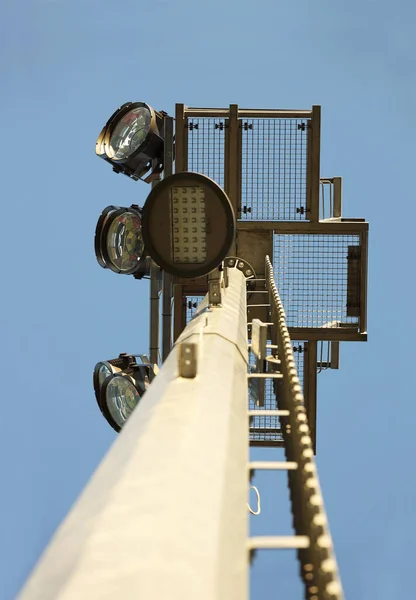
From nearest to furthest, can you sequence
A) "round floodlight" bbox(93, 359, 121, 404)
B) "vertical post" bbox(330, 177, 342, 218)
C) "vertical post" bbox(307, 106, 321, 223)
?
"round floodlight" bbox(93, 359, 121, 404), "vertical post" bbox(307, 106, 321, 223), "vertical post" bbox(330, 177, 342, 218)

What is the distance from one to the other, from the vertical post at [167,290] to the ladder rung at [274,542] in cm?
966

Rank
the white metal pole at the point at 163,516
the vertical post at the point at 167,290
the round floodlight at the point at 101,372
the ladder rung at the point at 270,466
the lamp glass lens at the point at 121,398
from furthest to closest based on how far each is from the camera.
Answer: the vertical post at the point at 167,290, the round floodlight at the point at 101,372, the lamp glass lens at the point at 121,398, the ladder rung at the point at 270,466, the white metal pole at the point at 163,516

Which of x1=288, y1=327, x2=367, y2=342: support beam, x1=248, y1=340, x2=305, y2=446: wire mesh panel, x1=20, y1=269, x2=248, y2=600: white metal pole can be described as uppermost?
x1=20, y1=269, x2=248, y2=600: white metal pole

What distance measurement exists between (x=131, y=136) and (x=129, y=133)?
0.23 feet

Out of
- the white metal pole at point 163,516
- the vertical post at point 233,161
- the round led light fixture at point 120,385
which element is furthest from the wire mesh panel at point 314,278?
the white metal pole at point 163,516

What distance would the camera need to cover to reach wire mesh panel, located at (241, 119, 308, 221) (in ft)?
41.1

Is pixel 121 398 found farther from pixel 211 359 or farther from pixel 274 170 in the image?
pixel 211 359

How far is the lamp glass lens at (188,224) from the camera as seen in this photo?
602 cm

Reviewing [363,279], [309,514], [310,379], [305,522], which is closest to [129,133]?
[363,279]

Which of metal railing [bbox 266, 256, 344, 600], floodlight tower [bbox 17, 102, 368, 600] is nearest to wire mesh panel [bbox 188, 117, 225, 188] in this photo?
floodlight tower [bbox 17, 102, 368, 600]

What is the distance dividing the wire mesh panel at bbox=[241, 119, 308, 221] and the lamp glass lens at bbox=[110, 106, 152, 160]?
2.04m

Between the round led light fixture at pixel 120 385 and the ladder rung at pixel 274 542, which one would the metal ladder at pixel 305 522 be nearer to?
the ladder rung at pixel 274 542

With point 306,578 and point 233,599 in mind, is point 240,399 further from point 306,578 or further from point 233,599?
point 233,599

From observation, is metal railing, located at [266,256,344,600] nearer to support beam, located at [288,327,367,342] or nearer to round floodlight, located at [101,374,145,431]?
round floodlight, located at [101,374,145,431]
